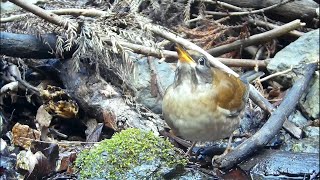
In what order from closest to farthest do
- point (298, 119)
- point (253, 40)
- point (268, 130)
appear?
1. point (268, 130)
2. point (298, 119)
3. point (253, 40)

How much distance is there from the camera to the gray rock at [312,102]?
6.11m

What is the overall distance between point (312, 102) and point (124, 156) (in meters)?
2.59

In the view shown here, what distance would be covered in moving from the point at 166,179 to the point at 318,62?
2.76 meters

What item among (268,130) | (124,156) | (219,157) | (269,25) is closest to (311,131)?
(268,130)

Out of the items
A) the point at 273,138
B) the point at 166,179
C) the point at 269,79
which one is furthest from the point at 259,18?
the point at 166,179

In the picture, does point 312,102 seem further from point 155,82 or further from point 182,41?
point 155,82

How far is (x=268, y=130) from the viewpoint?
505 centimetres

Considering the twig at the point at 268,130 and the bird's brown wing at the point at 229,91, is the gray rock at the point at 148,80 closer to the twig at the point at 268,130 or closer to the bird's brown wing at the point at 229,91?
the bird's brown wing at the point at 229,91

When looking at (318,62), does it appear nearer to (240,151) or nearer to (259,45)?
(259,45)

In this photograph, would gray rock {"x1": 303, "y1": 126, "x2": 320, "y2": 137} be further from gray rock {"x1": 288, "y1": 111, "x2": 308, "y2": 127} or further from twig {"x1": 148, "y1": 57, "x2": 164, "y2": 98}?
twig {"x1": 148, "y1": 57, "x2": 164, "y2": 98}

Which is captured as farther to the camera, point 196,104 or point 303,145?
point 303,145

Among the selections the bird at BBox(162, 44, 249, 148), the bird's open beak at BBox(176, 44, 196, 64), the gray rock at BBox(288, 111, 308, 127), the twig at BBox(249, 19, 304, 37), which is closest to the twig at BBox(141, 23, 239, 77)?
the gray rock at BBox(288, 111, 308, 127)

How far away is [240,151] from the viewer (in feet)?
15.7

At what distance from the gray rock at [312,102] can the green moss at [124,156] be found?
2.13 m
